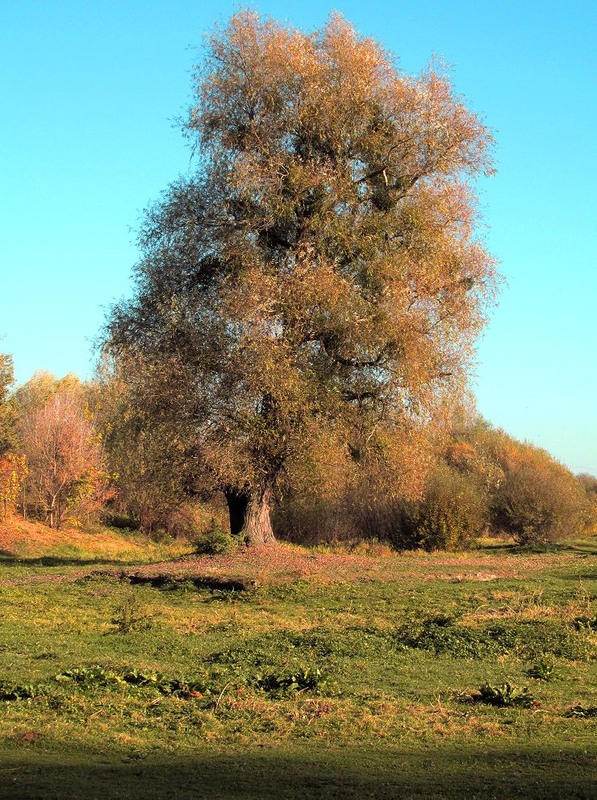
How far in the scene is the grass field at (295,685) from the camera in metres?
6.92

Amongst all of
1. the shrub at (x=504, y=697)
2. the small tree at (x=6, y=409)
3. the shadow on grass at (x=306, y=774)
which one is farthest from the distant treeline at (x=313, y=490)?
the shadow on grass at (x=306, y=774)

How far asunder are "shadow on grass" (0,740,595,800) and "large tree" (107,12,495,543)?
1397 centimetres

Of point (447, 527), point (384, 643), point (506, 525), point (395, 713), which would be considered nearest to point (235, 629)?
point (384, 643)

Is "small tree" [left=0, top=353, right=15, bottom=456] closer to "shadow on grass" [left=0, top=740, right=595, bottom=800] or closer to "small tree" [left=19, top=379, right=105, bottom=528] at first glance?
"small tree" [left=19, top=379, right=105, bottom=528]

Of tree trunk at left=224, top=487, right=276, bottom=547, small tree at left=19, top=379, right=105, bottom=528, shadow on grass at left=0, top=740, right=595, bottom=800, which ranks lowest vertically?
shadow on grass at left=0, top=740, right=595, bottom=800

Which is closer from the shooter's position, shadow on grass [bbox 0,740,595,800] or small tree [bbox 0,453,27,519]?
shadow on grass [bbox 0,740,595,800]

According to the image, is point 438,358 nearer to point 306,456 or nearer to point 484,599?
point 306,456

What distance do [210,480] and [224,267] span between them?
568 centimetres

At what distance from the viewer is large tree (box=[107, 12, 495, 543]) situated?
21.8 m

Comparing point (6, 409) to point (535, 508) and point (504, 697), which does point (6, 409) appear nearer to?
point (535, 508)

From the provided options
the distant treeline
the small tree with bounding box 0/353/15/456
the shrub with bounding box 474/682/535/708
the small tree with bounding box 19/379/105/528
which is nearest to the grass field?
the shrub with bounding box 474/682/535/708

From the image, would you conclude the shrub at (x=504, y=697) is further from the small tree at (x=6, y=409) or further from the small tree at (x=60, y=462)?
the small tree at (x=60, y=462)

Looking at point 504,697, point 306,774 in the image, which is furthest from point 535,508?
point 306,774

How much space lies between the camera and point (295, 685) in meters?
10.2
